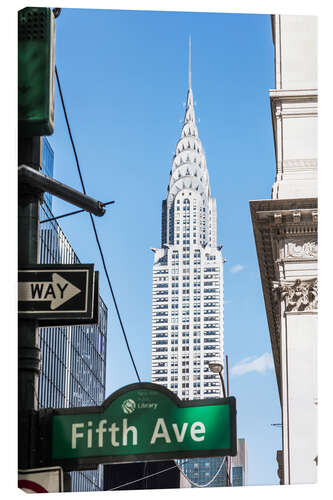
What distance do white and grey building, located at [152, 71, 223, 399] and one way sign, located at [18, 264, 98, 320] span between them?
115280 mm

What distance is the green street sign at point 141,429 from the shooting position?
743 cm

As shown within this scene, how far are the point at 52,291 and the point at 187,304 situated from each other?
5322 inches

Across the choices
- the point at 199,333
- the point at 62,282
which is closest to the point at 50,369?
the point at 62,282

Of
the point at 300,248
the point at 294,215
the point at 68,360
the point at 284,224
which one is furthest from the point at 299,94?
the point at 68,360

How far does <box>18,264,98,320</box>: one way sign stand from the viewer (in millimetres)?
7758

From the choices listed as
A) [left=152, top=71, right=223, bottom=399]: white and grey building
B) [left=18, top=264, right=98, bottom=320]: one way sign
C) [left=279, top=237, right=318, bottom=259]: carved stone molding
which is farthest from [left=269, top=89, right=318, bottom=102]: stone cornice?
[left=152, top=71, right=223, bottom=399]: white and grey building

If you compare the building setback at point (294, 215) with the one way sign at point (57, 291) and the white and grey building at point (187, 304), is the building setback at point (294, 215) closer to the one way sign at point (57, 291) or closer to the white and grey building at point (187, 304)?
the one way sign at point (57, 291)

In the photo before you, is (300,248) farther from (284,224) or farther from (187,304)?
(187,304)

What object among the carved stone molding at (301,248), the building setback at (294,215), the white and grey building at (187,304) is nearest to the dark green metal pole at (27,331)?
the building setback at (294,215)

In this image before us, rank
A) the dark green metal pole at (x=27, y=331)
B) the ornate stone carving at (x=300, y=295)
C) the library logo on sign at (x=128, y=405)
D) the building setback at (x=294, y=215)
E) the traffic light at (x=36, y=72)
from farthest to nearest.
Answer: the ornate stone carving at (x=300, y=295)
the building setback at (x=294, y=215)
the traffic light at (x=36, y=72)
the library logo on sign at (x=128, y=405)
the dark green metal pole at (x=27, y=331)

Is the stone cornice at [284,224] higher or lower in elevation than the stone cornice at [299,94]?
lower

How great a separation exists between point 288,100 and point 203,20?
597 centimetres

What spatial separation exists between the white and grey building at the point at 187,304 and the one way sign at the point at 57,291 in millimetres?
115280
